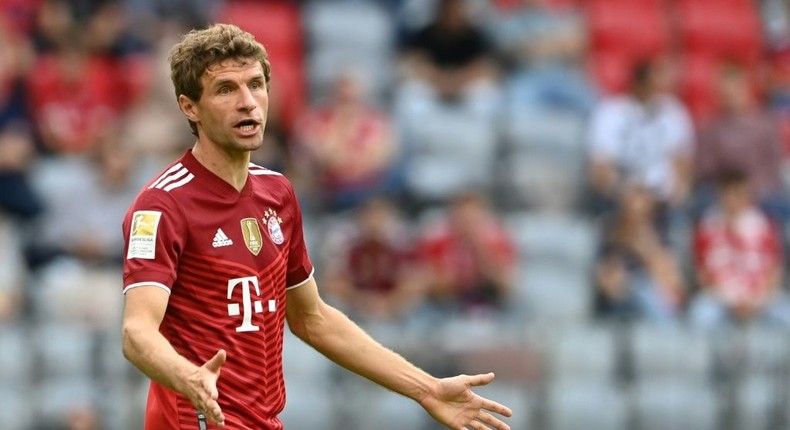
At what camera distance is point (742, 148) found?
12828 mm

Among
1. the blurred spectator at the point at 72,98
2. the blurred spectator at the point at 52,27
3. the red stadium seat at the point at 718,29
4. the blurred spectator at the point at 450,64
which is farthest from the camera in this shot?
the red stadium seat at the point at 718,29

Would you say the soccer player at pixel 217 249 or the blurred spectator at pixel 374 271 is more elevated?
the blurred spectator at pixel 374 271

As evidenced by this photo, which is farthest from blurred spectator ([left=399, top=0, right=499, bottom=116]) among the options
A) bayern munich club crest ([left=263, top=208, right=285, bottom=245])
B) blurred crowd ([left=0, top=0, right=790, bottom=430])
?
bayern munich club crest ([left=263, top=208, right=285, bottom=245])

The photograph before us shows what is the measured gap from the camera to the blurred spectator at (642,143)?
12.4 metres

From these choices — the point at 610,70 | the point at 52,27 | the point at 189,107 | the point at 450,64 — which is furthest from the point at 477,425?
the point at 610,70

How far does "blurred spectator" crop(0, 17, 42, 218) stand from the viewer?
454 inches

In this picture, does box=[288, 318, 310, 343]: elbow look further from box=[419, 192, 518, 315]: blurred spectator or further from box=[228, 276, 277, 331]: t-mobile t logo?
box=[419, 192, 518, 315]: blurred spectator

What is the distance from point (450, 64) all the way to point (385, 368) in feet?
25.4

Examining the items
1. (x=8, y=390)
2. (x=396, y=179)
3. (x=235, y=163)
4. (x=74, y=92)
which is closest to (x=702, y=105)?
(x=396, y=179)

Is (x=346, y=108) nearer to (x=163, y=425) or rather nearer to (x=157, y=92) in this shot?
(x=157, y=92)

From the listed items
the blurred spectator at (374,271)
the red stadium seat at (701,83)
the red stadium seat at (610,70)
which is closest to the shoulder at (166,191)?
the blurred spectator at (374,271)

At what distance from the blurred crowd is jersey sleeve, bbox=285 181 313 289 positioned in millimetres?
4351

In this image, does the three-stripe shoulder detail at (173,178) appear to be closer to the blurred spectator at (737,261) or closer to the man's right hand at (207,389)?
the man's right hand at (207,389)

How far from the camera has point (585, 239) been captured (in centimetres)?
1192
